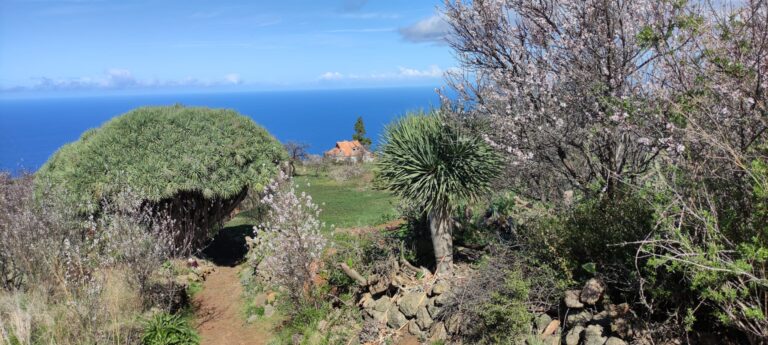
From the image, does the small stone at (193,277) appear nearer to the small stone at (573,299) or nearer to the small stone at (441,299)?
the small stone at (441,299)

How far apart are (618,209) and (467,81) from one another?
9.96ft

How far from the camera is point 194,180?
1176 cm

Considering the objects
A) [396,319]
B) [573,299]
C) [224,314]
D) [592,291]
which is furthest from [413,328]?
[224,314]

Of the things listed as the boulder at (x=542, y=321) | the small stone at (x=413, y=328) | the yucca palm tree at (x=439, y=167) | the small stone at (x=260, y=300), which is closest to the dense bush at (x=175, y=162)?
the small stone at (x=260, y=300)

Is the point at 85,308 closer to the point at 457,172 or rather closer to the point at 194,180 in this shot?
the point at 194,180

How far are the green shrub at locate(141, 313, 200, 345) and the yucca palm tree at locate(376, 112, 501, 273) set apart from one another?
14.9ft

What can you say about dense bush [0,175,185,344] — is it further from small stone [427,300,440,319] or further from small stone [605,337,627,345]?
small stone [605,337,627,345]

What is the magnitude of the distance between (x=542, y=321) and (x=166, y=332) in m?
6.24

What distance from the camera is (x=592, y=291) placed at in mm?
5738

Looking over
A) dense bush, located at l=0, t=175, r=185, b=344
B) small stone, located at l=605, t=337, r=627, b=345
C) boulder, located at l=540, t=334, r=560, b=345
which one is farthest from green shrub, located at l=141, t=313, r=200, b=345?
small stone, located at l=605, t=337, r=627, b=345

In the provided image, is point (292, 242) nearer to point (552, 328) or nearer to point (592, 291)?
point (552, 328)

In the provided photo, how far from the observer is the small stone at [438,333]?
23.3 ft

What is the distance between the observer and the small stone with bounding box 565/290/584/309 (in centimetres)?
593

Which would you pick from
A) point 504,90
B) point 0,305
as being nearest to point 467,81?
point 504,90
